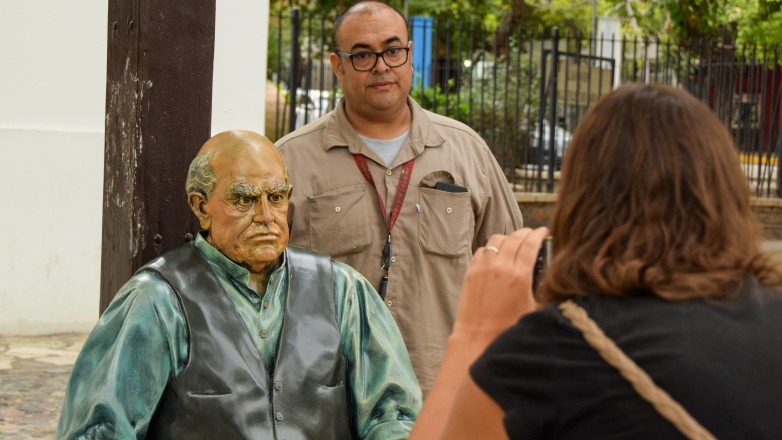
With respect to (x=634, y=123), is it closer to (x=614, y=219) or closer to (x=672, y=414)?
(x=614, y=219)

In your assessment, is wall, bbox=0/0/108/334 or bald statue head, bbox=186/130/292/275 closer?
bald statue head, bbox=186/130/292/275

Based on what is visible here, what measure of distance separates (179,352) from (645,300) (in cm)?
124

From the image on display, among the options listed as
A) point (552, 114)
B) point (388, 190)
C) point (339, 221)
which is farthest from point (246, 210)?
point (552, 114)

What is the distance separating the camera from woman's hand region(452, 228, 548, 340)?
183cm

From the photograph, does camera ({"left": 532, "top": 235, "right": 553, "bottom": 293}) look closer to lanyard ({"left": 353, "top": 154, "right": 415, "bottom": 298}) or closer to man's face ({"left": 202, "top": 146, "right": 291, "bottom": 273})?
man's face ({"left": 202, "top": 146, "right": 291, "bottom": 273})

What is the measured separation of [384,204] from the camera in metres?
3.57

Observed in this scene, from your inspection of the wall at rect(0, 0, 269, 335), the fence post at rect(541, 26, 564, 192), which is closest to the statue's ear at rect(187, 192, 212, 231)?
the wall at rect(0, 0, 269, 335)

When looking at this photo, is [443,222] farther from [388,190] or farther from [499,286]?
[499,286]

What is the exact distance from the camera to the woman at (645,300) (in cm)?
158

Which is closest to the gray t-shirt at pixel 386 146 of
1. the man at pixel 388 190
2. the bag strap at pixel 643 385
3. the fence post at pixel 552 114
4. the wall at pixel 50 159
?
the man at pixel 388 190

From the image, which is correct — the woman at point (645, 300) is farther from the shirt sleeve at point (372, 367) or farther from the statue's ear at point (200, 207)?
the statue's ear at point (200, 207)

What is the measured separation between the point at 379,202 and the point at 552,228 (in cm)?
179

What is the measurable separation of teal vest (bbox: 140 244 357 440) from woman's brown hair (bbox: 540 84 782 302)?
991 mm

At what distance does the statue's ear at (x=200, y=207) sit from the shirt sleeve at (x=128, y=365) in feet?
0.70
